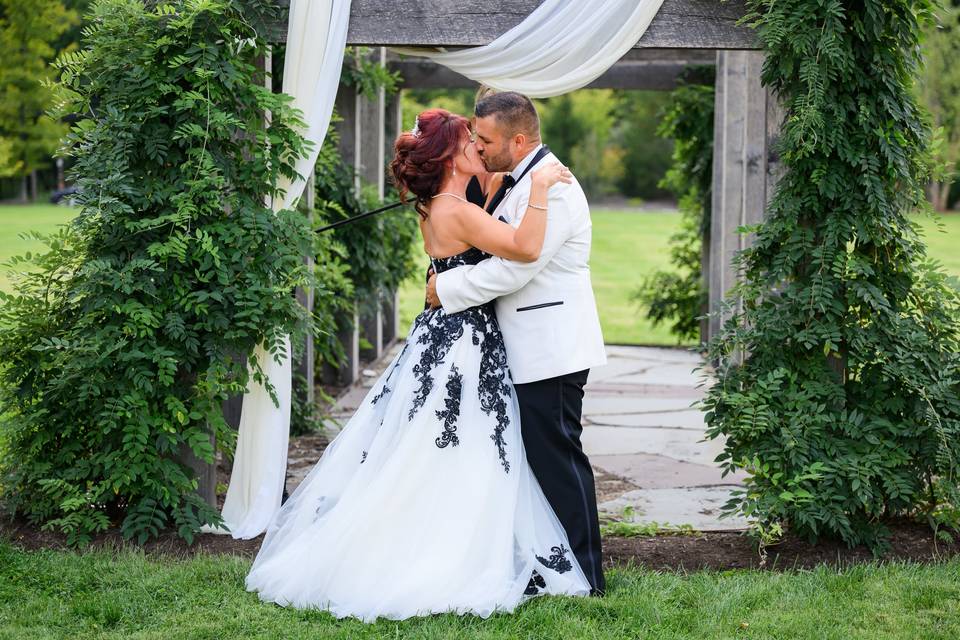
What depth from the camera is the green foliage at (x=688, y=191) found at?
9.60m

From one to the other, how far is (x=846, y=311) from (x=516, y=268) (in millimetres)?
1565

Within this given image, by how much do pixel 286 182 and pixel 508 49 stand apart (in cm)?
117

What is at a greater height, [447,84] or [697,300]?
[447,84]

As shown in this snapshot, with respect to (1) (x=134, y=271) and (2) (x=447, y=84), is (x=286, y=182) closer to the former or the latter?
(1) (x=134, y=271)

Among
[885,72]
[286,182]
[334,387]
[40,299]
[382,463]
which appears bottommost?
[334,387]

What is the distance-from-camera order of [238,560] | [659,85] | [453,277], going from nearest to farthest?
[453,277] → [238,560] → [659,85]

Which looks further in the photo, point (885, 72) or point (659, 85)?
point (659, 85)

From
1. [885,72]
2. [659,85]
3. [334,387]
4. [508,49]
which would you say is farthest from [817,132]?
[659,85]

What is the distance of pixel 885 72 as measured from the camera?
13.8ft

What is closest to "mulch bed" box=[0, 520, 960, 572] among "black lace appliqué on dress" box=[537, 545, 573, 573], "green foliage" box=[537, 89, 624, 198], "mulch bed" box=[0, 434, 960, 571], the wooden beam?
"mulch bed" box=[0, 434, 960, 571]

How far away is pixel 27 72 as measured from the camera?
29812 mm

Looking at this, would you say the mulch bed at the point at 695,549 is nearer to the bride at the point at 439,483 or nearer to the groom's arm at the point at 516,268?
the bride at the point at 439,483

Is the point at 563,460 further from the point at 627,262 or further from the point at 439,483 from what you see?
the point at 627,262

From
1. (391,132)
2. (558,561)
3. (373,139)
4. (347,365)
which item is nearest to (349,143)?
(373,139)
